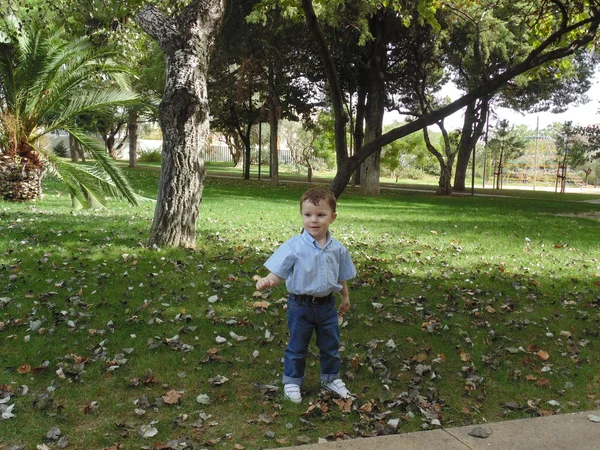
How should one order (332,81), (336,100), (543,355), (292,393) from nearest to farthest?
(292,393) < (543,355) < (336,100) < (332,81)

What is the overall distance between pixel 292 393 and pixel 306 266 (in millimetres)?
963

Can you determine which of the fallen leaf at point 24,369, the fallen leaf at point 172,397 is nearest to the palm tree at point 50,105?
the fallen leaf at point 24,369

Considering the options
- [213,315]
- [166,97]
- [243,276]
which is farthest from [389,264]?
[166,97]

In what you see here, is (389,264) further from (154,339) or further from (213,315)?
(154,339)

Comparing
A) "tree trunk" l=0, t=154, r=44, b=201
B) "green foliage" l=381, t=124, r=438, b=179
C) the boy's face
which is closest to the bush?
"green foliage" l=381, t=124, r=438, b=179

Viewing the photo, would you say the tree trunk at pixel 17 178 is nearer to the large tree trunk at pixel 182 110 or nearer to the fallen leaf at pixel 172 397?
the large tree trunk at pixel 182 110

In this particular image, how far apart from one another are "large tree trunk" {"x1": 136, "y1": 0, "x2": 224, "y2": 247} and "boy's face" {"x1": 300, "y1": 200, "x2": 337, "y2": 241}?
15.1 feet

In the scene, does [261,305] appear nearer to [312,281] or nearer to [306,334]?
[306,334]

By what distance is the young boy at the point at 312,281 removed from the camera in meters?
3.97

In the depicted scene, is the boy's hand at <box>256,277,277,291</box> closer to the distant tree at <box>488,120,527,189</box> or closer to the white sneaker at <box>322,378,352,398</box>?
the white sneaker at <box>322,378,352,398</box>

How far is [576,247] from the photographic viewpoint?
34.6ft

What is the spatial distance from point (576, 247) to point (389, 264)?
14.4 feet

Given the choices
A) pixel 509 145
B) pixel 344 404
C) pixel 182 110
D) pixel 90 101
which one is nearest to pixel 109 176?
pixel 90 101

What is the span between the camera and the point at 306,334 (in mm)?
4137
